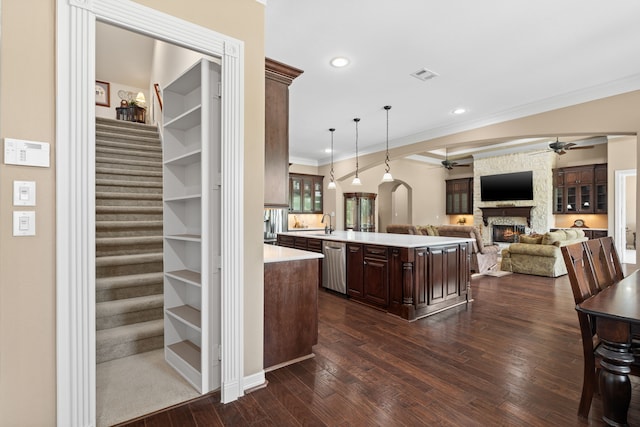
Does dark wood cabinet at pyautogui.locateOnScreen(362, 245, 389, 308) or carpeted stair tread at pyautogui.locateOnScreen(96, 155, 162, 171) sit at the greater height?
carpeted stair tread at pyautogui.locateOnScreen(96, 155, 162, 171)

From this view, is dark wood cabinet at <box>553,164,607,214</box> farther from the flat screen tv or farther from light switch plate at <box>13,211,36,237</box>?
light switch plate at <box>13,211,36,237</box>

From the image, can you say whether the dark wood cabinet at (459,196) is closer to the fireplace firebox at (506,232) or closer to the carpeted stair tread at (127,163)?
the fireplace firebox at (506,232)

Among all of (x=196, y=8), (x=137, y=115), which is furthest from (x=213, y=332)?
(x=137, y=115)

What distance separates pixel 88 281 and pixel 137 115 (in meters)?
5.79

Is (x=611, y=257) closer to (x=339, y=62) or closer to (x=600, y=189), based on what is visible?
(x=339, y=62)

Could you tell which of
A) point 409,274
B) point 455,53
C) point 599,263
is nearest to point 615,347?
point 599,263

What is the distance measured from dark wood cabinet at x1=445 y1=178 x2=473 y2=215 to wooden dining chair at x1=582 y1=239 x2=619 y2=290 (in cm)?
947

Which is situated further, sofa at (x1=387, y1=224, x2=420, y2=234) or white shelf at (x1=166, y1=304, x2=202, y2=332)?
sofa at (x1=387, y1=224, x2=420, y2=234)

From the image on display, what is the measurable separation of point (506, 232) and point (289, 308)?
10.0 meters

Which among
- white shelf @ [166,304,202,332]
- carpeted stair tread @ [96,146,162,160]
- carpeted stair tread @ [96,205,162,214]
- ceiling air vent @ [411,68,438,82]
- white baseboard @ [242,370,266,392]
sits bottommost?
white baseboard @ [242,370,266,392]

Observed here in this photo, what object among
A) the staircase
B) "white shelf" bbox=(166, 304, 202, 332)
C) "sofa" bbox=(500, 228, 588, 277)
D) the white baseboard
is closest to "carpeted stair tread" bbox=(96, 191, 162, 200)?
the staircase

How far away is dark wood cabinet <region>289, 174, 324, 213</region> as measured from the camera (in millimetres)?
8789

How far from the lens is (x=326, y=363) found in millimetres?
2574

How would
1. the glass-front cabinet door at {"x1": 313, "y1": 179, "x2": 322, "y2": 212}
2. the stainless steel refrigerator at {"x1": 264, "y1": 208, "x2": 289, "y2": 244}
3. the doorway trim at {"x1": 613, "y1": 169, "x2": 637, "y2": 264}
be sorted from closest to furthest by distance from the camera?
the doorway trim at {"x1": 613, "y1": 169, "x2": 637, "y2": 264}
the stainless steel refrigerator at {"x1": 264, "y1": 208, "x2": 289, "y2": 244}
the glass-front cabinet door at {"x1": 313, "y1": 179, "x2": 322, "y2": 212}
